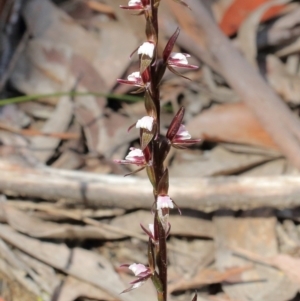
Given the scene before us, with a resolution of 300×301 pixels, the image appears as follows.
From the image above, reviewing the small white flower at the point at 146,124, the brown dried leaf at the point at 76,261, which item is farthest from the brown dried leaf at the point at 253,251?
Result: the small white flower at the point at 146,124

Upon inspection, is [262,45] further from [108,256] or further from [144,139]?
[144,139]

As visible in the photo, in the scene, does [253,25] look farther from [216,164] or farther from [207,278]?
[207,278]

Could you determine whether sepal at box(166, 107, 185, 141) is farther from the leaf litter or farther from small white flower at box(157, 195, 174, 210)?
the leaf litter

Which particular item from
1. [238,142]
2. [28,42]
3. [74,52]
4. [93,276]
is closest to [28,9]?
[28,42]

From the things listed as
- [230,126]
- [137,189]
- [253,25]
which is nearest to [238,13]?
[253,25]

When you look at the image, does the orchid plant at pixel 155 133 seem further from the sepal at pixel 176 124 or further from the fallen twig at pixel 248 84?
the fallen twig at pixel 248 84

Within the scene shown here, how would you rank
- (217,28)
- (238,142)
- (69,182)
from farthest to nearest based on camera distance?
1. (217,28)
2. (238,142)
3. (69,182)

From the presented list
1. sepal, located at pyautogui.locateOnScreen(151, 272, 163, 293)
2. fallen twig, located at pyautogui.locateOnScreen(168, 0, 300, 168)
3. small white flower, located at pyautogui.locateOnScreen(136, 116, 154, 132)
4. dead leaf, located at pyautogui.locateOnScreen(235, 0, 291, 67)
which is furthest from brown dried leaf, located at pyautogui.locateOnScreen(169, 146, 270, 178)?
small white flower, located at pyautogui.locateOnScreen(136, 116, 154, 132)
